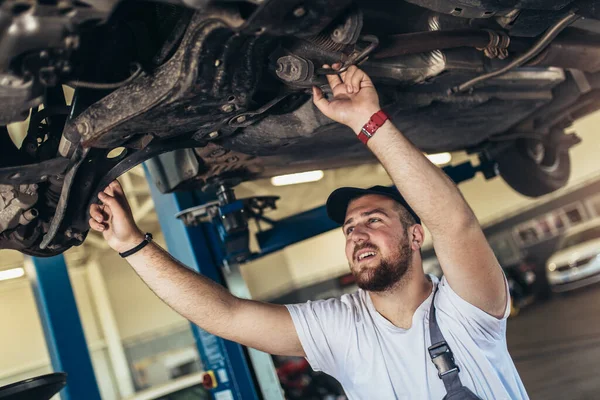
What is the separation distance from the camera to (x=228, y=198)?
2.43 meters

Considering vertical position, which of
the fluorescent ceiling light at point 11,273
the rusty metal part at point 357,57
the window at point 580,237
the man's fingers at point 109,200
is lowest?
the window at point 580,237

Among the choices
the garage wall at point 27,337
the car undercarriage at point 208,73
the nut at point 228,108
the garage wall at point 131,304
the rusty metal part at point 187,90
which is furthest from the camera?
the garage wall at point 131,304

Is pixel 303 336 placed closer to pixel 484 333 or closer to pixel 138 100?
pixel 484 333

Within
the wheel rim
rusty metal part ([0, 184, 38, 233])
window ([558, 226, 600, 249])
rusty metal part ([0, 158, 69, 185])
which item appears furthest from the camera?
window ([558, 226, 600, 249])

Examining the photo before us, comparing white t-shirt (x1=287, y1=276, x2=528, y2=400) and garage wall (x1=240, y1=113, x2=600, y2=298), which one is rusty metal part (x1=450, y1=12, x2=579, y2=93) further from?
garage wall (x1=240, y1=113, x2=600, y2=298)

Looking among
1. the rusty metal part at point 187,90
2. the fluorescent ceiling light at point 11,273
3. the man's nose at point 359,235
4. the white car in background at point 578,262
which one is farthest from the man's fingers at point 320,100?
the fluorescent ceiling light at point 11,273

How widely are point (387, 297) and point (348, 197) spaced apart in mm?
462

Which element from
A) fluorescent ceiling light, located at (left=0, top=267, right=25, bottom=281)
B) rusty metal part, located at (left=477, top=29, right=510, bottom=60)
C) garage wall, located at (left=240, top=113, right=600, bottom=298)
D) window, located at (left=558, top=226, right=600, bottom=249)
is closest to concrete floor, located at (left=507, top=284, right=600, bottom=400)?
window, located at (left=558, top=226, right=600, bottom=249)

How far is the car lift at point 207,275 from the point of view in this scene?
2.42 metres

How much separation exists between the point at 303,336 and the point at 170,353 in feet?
34.1

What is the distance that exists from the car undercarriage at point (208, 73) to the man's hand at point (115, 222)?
0.07 metres

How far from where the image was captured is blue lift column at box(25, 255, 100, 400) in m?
2.42

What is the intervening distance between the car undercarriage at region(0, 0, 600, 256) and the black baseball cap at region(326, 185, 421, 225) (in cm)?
28

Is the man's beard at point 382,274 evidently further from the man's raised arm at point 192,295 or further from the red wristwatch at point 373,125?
the red wristwatch at point 373,125
